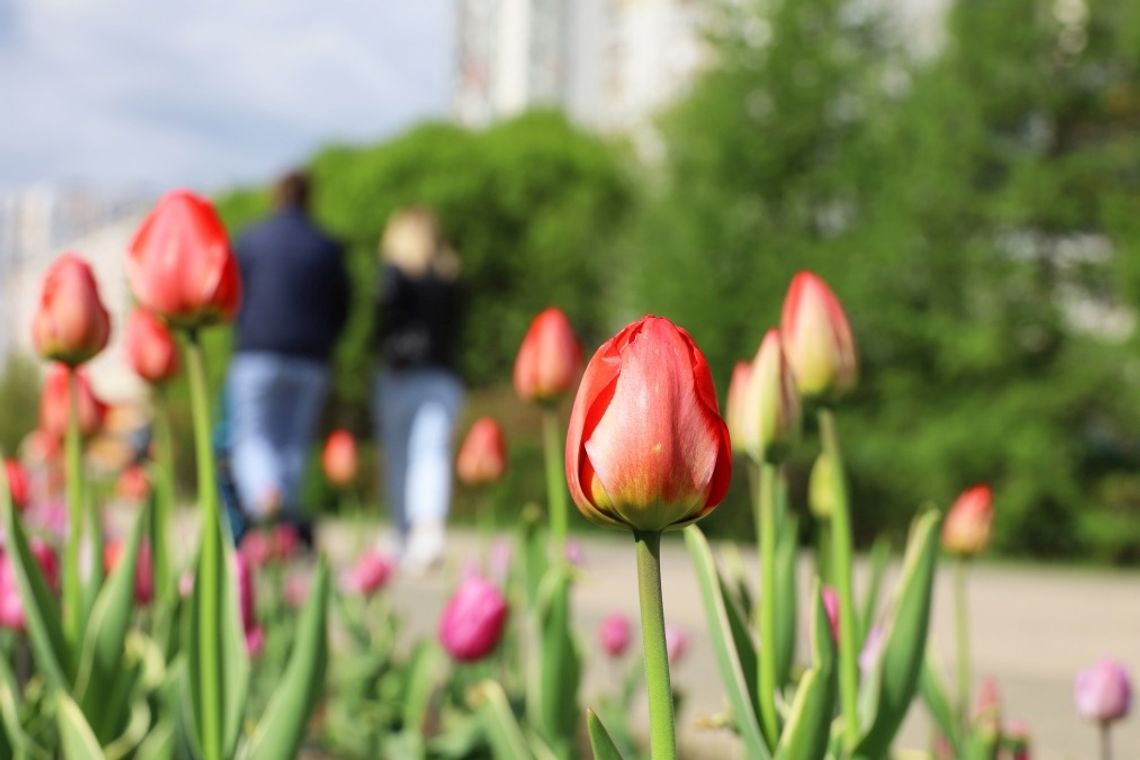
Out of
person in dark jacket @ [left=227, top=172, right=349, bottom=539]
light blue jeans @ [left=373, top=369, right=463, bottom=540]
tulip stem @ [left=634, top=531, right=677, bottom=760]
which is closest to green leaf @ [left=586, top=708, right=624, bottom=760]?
tulip stem @ [left=634, top=531, right=677, bottom=760]

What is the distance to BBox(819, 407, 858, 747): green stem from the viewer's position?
4.50 ft

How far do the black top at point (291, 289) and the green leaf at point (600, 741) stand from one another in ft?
17.0

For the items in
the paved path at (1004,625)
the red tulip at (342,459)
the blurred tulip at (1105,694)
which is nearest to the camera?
the blurred tulip at (1105,694)

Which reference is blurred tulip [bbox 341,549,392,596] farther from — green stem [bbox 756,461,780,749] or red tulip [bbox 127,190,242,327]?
green stem [bbox 756,461,780,749]

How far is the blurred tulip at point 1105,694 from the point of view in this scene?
1.92m

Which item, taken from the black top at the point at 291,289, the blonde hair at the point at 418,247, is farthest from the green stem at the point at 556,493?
the blonde hair at the point at 418,247

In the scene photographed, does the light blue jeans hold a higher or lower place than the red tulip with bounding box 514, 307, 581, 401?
lower

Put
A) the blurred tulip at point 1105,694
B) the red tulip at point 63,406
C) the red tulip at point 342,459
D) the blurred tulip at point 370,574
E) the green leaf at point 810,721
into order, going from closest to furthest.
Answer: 1. the green leaf at point 810,721
2. the blurred tulip at point 1105,694
3. the red tulip at point 63,406
4. the blurred tulip at point 370,574
5. the red tulip at point 342,459

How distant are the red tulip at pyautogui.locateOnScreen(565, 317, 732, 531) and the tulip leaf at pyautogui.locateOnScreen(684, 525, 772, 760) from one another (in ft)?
0.96

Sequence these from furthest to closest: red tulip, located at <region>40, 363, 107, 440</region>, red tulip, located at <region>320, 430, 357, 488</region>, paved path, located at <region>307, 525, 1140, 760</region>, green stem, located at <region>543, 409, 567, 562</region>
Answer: paved path, located at <region>307, 525, 1140, 760</region>
red tulip, located at <region>320, 430, 357, 488</region>
red tulip, located at <region>40, 363, 107, 440</region>
green stem, located at <region>543, 409, 567, 562</region>

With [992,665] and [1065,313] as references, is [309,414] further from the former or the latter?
[1065,313]

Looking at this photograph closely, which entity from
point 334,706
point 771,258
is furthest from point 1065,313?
point 334,706

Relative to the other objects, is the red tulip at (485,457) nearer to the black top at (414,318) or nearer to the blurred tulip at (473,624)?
the blurred tulip at (473,624)

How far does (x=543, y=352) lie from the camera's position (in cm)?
205
